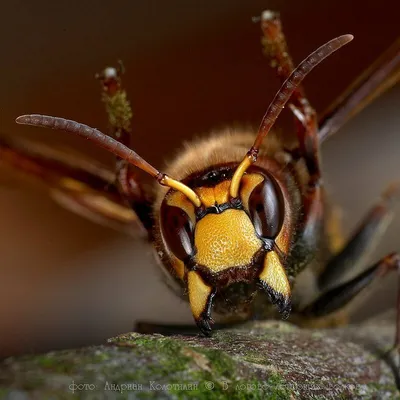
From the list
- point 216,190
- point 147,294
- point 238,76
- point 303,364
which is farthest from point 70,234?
point 303,364

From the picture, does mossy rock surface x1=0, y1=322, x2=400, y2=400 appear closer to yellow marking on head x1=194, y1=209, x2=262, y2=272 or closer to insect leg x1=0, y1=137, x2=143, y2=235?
yellow marking on head x1=194, y1=209, x2=262, y2=272

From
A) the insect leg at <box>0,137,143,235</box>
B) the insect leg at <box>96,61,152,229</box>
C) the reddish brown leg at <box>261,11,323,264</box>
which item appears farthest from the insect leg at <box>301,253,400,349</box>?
the insect leg at <box>96,61,152,229</box>

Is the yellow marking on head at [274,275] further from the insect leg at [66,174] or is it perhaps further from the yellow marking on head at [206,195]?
the insect leg at [66,174]

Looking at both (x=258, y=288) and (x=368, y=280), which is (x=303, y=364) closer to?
(x=258, y=288)

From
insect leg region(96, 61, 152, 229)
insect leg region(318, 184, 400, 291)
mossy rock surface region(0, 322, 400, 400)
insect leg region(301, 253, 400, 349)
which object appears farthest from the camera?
insect leg region(318, 184, 400, 291)

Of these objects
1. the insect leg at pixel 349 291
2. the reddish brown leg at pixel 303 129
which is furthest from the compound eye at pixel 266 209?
the insect leg at pixel 349 291

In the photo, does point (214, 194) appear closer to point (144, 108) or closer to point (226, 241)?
point (226, 241)

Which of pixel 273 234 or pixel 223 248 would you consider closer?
pixel 223 248
